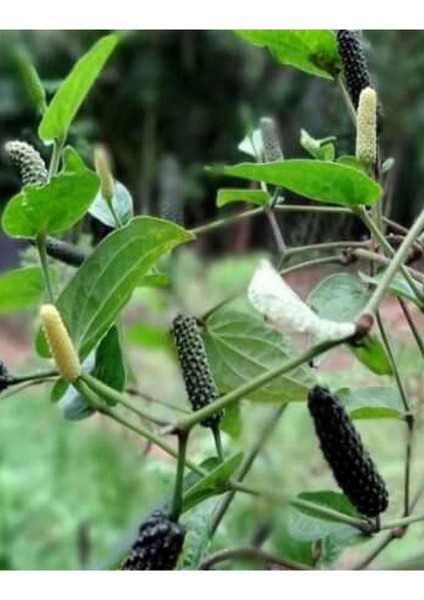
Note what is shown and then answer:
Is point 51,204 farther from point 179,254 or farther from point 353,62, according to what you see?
point 179,254

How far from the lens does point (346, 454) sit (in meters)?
0.29

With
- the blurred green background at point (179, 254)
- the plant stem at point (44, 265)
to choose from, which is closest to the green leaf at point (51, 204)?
the plant stem at point (44, 265)

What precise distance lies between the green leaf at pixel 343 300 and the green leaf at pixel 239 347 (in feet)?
0.10

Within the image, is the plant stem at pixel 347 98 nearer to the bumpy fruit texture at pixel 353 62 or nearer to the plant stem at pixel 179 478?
the bumpy fruit texture at pixel 353 62

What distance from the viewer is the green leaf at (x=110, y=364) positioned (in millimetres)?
359

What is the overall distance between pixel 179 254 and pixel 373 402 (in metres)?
0.19

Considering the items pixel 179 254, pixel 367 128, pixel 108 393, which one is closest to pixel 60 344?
pixel 108 393

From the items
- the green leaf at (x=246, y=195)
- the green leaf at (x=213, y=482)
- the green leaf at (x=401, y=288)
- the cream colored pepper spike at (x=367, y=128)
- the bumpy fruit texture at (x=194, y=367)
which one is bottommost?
the green leaf at (x=213, y=482)

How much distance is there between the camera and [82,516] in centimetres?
142

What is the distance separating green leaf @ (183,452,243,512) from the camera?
0.30 meters
